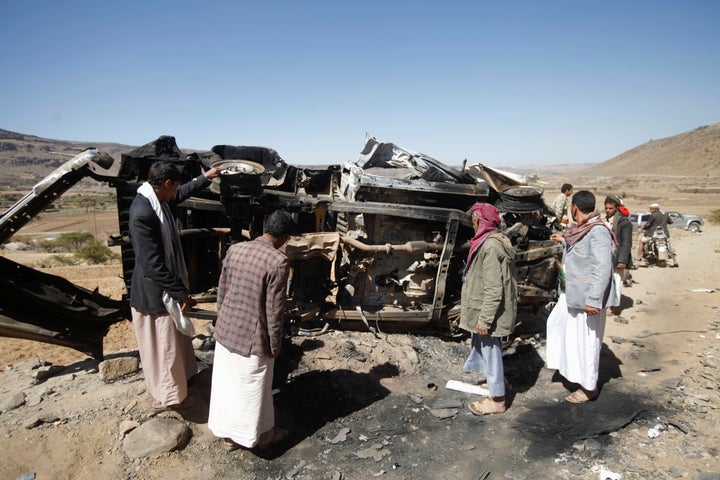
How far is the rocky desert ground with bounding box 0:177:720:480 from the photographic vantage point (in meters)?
3.18

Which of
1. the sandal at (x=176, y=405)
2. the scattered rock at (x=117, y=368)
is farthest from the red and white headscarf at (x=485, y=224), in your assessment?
the scattered rock at (x=117, y=368)

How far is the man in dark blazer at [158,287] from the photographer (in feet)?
10.4

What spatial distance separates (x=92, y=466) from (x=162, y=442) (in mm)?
474

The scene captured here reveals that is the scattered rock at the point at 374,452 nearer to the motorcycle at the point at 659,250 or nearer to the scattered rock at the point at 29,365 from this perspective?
the scattered rock at the point at 29,365

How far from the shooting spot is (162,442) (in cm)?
323

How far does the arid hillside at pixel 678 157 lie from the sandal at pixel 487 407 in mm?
64516

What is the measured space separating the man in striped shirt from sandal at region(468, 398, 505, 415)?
6.57 feet

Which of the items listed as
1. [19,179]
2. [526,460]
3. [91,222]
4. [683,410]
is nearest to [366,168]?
[526,460]

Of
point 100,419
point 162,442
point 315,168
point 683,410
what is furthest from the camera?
point 315,168

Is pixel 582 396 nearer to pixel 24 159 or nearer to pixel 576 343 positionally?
pixel 576 343

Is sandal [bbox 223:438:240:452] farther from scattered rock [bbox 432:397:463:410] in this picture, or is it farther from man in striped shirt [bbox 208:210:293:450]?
scattered rock [bbox 432:397:463:410]

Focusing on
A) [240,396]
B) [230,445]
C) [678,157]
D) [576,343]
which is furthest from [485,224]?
[678,157]

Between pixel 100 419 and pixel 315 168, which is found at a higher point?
pixel 315 168

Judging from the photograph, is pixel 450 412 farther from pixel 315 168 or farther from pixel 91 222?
pixel 91 222
